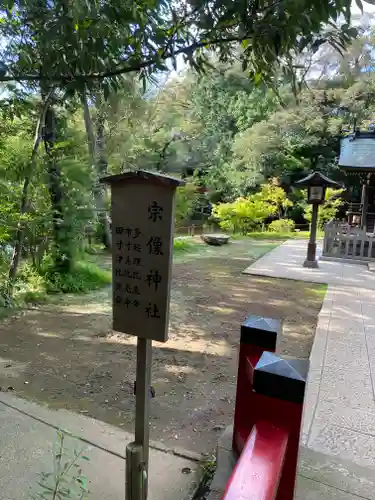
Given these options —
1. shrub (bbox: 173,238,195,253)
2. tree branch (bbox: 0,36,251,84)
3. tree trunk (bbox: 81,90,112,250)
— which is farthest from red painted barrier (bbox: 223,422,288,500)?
shrub (bbox: 173,238,195,253)

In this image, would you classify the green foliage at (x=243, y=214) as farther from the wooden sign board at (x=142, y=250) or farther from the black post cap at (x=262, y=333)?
the wooden sign board at (x=142, y=250)

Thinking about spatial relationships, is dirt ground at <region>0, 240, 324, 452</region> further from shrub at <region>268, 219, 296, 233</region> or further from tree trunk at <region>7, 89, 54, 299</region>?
shrub at <region>268, 219, 296, 233</region>

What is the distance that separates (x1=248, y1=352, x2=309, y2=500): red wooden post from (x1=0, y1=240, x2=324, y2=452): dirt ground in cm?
112

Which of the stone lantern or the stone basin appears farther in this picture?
the stone basin

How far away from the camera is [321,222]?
15.3m

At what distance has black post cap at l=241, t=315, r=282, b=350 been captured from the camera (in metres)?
1.59

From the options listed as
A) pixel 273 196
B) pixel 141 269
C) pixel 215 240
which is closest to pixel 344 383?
pixel 141 269

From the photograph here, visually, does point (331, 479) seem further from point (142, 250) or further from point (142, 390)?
point (142, 250)

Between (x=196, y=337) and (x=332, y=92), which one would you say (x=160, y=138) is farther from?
(x=196, y=337)

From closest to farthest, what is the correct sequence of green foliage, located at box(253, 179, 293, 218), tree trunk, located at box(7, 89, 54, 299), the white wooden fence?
tree trunk, located at box(7, 89, 54, 299)
the white wooden fence
green foliage, located at box(253, 179, 293, 218)

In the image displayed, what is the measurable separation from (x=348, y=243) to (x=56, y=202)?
6.70 meters

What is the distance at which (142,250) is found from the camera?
140 cm

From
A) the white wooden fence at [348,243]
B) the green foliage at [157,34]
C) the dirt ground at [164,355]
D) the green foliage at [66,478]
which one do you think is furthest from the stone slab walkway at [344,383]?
the white wooden fence at [348,243]

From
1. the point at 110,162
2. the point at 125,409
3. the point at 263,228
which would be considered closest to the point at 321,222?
the point at 263,228
